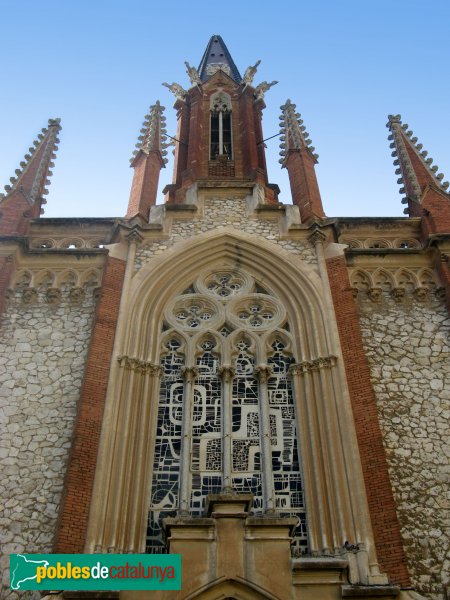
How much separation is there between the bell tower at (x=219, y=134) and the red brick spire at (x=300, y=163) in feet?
2.95

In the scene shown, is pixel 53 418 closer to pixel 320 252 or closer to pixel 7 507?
pixel 7 507

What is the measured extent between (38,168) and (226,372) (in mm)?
8811

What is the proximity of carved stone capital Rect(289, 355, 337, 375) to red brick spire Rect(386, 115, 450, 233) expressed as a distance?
16.6ft

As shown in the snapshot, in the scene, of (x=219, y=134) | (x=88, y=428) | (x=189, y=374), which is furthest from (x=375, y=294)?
(x=219, y=134)

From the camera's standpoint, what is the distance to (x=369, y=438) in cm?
1155

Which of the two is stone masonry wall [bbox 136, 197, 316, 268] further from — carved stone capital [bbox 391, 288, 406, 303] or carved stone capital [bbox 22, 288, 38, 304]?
carved stone capital [bbox 22, 288, 38, 304]

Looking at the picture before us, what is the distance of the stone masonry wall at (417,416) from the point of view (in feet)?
34.8

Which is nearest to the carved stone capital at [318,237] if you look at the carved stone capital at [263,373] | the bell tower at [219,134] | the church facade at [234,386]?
the church facade at [234,386]

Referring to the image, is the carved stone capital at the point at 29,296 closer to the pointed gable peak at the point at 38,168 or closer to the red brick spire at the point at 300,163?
Answer: the pointed gable peak at the point at 38,168

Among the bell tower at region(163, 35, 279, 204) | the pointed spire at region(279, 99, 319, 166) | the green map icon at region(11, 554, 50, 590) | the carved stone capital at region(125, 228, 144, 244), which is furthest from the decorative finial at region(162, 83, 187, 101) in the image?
the green map icon at region(11, 554, 50, 590)

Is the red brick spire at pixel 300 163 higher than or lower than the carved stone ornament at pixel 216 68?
lower

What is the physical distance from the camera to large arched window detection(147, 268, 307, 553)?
11.7 m

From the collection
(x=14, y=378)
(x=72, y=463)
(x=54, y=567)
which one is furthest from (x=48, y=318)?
(x=54, y=567)

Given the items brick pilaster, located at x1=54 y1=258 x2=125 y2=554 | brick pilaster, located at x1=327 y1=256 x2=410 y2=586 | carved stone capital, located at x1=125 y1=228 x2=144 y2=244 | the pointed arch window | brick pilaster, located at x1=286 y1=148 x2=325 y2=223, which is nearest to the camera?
brick pilaster, located at x1=327 y1=256 x2=410 y2=586
